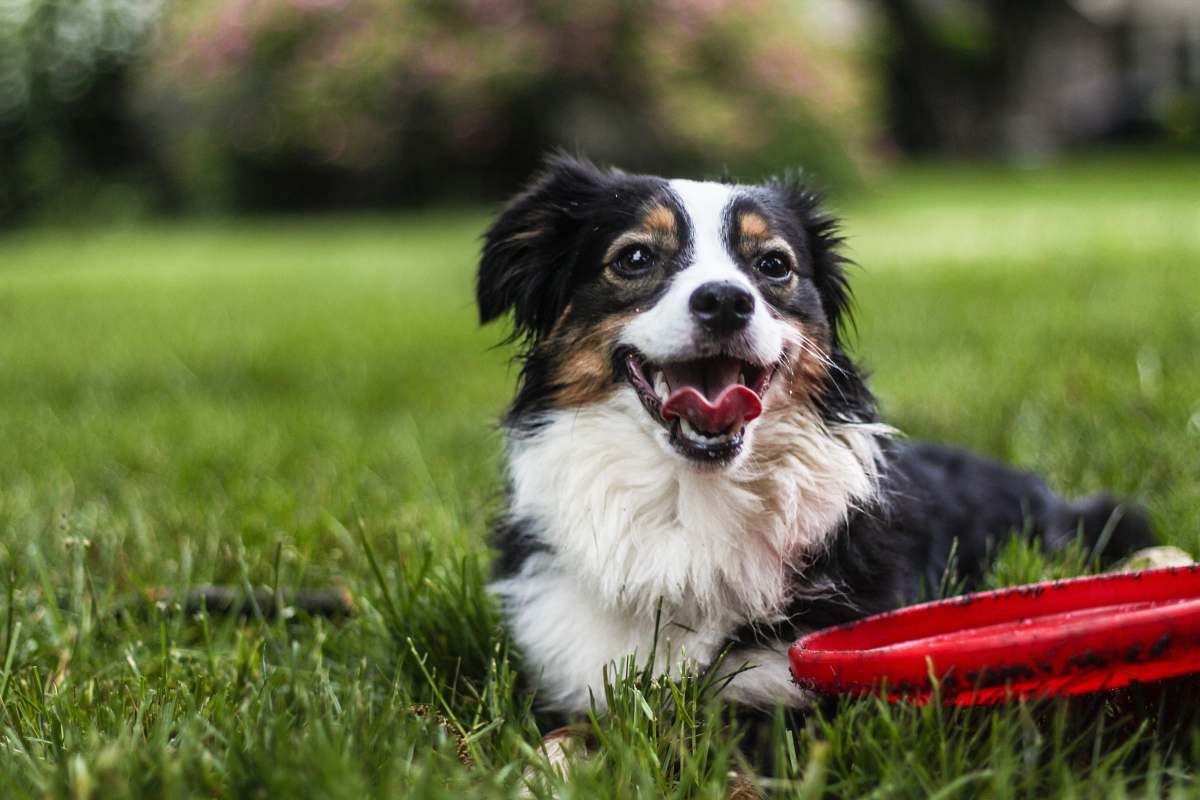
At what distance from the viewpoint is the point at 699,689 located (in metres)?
2.02

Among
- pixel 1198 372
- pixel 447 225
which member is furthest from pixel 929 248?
pixel 447 225

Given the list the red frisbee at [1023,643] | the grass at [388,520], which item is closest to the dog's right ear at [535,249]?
the grass at [388,520]

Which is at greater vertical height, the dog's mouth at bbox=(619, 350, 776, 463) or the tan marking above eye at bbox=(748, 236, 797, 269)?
the tan marking above eye at bbox=(748, 236, 797, 269)

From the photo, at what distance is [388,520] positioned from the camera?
3174 mm

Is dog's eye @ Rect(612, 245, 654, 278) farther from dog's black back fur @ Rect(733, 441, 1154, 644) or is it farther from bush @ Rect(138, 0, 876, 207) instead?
bush @ Rect(138, 0, 876, 207)

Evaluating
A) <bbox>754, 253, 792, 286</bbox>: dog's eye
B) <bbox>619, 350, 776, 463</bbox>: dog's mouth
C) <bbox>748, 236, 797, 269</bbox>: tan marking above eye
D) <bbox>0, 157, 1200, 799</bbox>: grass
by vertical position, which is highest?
<bbox>748, 236, 797, 269</bbox>: tan marking above eye

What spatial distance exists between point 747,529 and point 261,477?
76.1 inches

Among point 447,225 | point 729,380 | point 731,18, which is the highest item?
point 731,18

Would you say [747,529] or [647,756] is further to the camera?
[747,529]

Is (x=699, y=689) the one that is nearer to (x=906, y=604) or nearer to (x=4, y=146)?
(x=906, y=604)

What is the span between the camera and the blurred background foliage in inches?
554

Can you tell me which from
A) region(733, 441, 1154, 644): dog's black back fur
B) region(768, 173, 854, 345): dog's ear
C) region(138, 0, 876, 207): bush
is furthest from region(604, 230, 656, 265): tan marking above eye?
region(138, 0, 876, 207): bush

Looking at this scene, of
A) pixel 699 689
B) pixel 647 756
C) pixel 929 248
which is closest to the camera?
pixel 647 756

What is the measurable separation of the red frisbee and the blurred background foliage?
28.3ft
